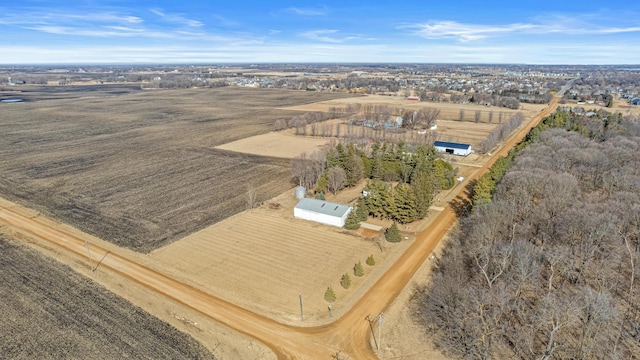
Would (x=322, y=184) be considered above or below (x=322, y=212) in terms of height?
above

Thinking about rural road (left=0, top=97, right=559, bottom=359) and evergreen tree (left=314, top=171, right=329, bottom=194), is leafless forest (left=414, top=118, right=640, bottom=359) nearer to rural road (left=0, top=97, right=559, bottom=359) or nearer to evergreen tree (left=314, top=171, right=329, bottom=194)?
rural road (left=0, top=97, right=559, bottom=359)

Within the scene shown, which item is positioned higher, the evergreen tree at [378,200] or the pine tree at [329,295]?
the evergreen tree at [378,200]

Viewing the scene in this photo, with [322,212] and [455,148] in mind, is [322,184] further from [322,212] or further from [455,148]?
[455,148]

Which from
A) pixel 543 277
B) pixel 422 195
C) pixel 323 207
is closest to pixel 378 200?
pixel 422 195

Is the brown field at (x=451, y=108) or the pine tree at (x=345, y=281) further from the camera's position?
the brown field at (x=451, y=108)

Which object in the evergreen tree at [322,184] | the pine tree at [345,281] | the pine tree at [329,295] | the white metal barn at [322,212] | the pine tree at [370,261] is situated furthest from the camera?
the evergreen tree at [322,184]

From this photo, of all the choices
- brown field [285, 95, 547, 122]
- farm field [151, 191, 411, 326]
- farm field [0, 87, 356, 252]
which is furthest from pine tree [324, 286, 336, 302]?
brown field [285, 95, 547, 122]

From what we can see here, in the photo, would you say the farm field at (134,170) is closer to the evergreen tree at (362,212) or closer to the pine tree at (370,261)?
the evergreen tree at (362,212)

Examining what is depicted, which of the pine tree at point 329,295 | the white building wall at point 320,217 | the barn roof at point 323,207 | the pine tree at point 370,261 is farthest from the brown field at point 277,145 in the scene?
the pine tree at point 329,295
